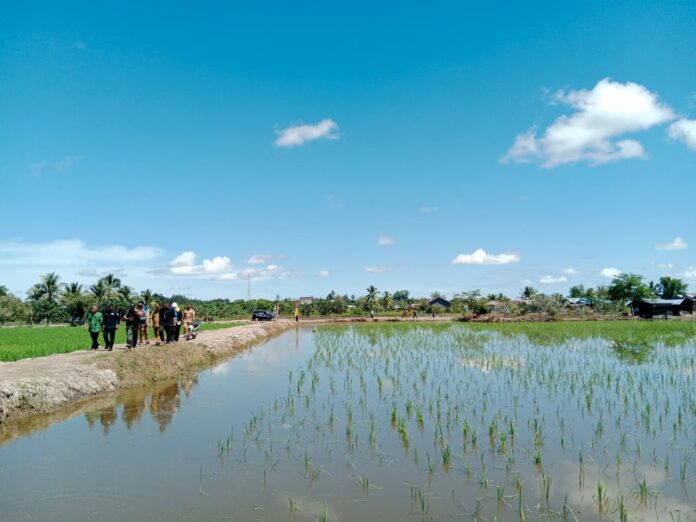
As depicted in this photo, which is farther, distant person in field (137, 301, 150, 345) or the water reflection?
distant person in field (137, 301, 150, 345)

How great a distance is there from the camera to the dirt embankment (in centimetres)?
787

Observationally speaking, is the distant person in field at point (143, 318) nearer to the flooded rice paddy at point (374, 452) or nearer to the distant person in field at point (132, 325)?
the distant person in field at point (132, 325)

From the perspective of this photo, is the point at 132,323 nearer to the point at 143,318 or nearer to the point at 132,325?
the point at 132,325

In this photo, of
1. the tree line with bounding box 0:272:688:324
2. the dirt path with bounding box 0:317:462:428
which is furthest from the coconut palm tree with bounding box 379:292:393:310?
the dirt path with bounding box 0:317:462:428

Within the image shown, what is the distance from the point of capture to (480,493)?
15.0ft

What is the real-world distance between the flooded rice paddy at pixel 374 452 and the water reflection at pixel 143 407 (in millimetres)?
46

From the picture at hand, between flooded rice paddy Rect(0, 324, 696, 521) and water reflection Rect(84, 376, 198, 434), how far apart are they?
0.15ft

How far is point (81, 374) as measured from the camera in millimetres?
Result: 9594

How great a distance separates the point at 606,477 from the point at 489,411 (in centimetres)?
281

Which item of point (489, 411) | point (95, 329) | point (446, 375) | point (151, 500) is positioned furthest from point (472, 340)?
point (151, 500)

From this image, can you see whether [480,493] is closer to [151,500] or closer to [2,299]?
[151,500]

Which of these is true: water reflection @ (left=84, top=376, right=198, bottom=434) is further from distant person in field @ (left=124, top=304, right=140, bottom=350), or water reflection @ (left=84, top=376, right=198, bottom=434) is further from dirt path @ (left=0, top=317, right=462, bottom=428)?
distant person in field @ (left=124, top=304, right=140, bottom=350)

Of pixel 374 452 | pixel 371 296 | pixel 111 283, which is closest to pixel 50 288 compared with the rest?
pixel 111 283

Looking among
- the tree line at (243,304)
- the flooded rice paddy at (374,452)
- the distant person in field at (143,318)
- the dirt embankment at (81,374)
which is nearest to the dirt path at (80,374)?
the dirt embankment at (81,374)
